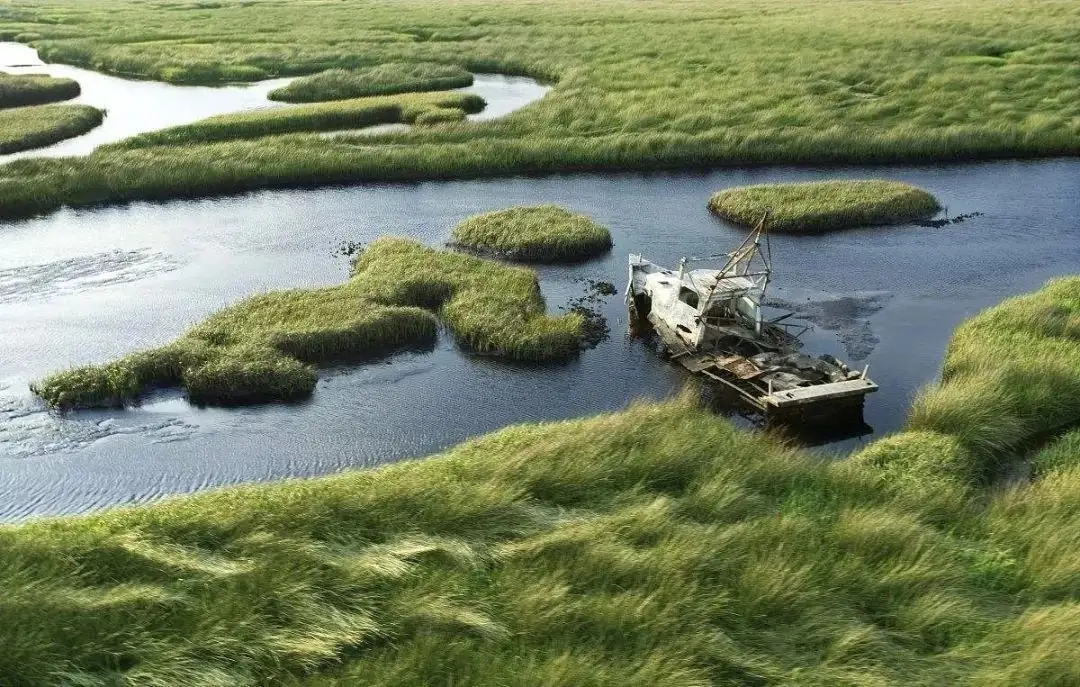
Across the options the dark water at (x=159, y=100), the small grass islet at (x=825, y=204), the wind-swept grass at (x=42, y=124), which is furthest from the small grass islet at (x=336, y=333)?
the wind-swept grass at (x=42, y=124)

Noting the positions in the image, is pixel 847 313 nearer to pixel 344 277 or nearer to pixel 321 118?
pixel 344 277

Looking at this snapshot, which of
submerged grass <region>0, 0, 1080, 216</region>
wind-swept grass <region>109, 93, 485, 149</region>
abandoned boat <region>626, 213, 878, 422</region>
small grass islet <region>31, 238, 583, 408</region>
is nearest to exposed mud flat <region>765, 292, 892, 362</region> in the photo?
abandoned boat <region>626, 213, 878, 422</region>

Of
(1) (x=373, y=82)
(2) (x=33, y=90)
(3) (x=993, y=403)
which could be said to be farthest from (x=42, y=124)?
(3) (x=993, y=403)

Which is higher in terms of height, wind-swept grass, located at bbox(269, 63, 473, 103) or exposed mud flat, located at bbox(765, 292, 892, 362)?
wind-swept grass, located at bbox(269, 63, 473, 103)

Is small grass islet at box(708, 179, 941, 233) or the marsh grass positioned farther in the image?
small grass islet at box(708, 179, 941, 233)

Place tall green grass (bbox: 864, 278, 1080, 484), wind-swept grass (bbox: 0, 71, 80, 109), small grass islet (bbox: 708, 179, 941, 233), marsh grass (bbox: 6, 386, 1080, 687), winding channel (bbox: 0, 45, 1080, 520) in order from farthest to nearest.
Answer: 1. wind-swept grass (bbox: 0, 71, 80, 109)
2. small grass islet (bbox: 708, 179, 941, 233)
3. winding channel (bbox: 0, 45, 1080, 520)
4. tall green grass (bbox: 864, 278, 1080, 484)
5. marsh grass (bbox: 6, 386, 1080, 687)

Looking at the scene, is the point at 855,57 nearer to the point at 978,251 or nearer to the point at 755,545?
the point at 978,251

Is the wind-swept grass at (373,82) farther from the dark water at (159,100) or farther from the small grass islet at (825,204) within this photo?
the small grass islet at (825,204)

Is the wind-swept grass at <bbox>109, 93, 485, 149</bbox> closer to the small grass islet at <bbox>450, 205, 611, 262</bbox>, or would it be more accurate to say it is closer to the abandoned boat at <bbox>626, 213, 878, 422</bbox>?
the small grass islet at <bbox>450, 205, 611, 262</bbox>
